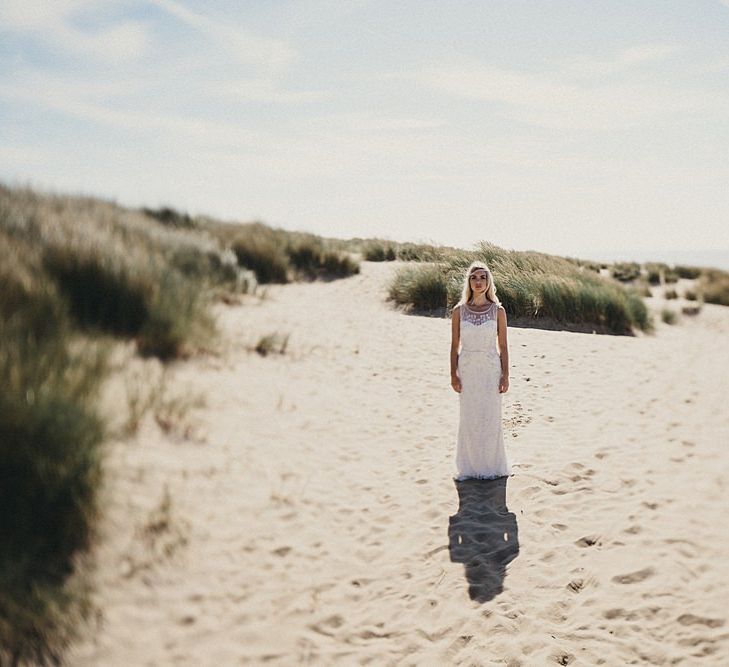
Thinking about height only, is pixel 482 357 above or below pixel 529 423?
above

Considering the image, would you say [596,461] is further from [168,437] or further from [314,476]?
[168,437]

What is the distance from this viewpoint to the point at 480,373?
6305mm

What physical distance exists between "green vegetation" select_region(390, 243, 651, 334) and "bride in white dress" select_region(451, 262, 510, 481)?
9097mm

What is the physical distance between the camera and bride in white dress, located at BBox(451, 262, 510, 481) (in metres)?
6.20

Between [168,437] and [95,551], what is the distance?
1462 mm

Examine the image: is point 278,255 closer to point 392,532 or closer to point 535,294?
point 535,294

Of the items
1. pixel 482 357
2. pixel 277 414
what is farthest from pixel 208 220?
pixel 482 357

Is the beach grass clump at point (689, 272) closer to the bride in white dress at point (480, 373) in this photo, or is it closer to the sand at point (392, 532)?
the sand at point (392, 532)

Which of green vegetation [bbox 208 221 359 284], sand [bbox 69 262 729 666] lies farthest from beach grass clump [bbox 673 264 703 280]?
sand [bbox 69 262 729 666]

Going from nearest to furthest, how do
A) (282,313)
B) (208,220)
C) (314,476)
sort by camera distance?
(314,476)
(282,313)
(208,220)

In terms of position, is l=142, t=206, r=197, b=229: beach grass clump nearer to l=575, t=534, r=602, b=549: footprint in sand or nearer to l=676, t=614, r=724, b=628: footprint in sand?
l=575, t=534, r=602, b=549: footprint in sand

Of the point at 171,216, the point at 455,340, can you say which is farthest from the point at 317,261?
the point at 455,340

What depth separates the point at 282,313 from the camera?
11273mm

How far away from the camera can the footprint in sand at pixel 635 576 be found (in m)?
4.42
